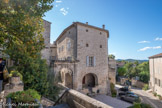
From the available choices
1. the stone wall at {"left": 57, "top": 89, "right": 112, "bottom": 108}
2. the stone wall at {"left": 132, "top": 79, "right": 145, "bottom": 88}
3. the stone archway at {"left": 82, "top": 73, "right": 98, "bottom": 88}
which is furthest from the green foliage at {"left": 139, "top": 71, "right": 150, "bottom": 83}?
the stone wall at {"left": 57, "top": 89, "right": 112, "bottom": 108}

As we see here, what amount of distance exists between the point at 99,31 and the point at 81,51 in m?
5.58

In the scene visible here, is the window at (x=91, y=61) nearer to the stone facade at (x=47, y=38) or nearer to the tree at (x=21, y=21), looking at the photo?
the stone facade at (x=47, y=38)

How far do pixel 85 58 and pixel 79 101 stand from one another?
12738 millimetres

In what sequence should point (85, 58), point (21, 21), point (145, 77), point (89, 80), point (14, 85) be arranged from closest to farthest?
point (21, 21) → point (14, 85) → point (85, 58) → point (89, 80) → point (145, 77)

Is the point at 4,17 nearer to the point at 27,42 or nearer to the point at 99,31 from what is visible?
the point at 27,42

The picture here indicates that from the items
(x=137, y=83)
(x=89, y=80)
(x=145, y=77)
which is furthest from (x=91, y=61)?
(x=137, y=83)

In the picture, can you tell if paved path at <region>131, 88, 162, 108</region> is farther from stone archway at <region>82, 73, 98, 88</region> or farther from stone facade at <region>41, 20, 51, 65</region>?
stone facade at <region>41, 20, 51, 65</region>

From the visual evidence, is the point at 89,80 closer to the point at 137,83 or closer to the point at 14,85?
A: the point at 14,85

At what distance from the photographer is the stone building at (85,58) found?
16.1m

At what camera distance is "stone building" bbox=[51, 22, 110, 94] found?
16.1 m

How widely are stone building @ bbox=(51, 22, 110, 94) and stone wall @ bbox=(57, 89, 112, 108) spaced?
30.6ft

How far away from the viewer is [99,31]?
1905 cm

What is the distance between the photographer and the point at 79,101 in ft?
15.4

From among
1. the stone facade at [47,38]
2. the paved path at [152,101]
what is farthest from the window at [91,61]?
the paved path at [152,101]
